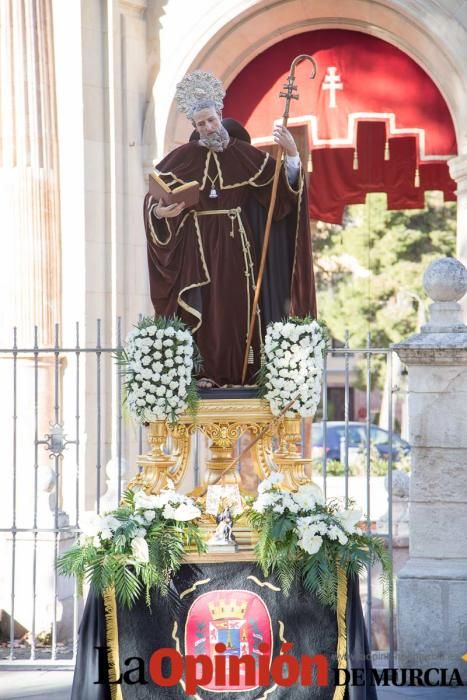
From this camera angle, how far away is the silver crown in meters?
6.77

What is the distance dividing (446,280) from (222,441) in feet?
6.97

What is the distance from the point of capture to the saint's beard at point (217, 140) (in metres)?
6.95

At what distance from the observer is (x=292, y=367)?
21.9ft

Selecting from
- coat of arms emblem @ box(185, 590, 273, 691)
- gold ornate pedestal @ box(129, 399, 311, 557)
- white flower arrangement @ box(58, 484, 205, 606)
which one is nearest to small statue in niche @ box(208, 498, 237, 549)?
white flower arrangement @ box(58, 484, 205, 606)

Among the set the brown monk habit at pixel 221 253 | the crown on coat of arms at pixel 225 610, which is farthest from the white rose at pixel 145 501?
the brown monk habit at pixel 221 253

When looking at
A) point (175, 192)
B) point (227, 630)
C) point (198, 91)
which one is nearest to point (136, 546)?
point (227, 630)

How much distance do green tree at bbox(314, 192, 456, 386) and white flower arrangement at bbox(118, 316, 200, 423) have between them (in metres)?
17.9

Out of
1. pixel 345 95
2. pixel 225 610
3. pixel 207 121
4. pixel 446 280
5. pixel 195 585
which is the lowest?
pixel 225 610

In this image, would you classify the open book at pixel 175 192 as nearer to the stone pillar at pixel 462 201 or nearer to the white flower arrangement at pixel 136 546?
the white flower arrangement at pixel 136 546

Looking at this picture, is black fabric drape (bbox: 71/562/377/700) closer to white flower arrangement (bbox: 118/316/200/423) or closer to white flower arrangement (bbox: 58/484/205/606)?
white flower arrangement (bbox: 58/484/205/606)

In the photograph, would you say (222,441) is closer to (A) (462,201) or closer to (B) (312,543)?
Answer: (B) (312,543)

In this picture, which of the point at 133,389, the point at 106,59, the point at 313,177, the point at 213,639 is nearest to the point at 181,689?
the point at 213,639

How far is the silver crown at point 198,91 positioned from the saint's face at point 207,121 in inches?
1.2

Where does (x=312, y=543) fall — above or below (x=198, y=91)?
below
